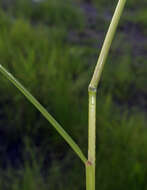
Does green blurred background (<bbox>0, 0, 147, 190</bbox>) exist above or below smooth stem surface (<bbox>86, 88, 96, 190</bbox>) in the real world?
below

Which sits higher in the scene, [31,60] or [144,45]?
[31,60]

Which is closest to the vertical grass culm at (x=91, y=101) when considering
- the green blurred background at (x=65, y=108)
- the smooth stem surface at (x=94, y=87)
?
the smooth stem surface at (x=94, y=87)

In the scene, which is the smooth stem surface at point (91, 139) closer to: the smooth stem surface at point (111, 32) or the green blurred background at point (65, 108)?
the smooth stem surface at point (111, 32)

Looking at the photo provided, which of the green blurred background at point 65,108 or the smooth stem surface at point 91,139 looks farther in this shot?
the green blurred background at point 65,108

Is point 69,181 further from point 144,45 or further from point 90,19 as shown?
point 90,19

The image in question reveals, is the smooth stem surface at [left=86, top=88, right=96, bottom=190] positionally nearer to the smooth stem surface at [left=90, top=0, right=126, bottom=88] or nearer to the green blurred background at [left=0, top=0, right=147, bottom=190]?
the smooth stem surface at [left=90, top=0, right=126, bottom=88]

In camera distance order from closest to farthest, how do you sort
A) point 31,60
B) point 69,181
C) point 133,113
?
point 69,181 < point 31,60 < point 133,113

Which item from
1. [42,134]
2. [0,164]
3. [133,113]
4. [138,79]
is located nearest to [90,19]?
[138,79]

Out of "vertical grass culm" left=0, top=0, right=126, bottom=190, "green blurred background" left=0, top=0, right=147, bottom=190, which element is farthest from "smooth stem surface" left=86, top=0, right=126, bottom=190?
"green blurred background" left=0, top=0, right=147, bottom=190
